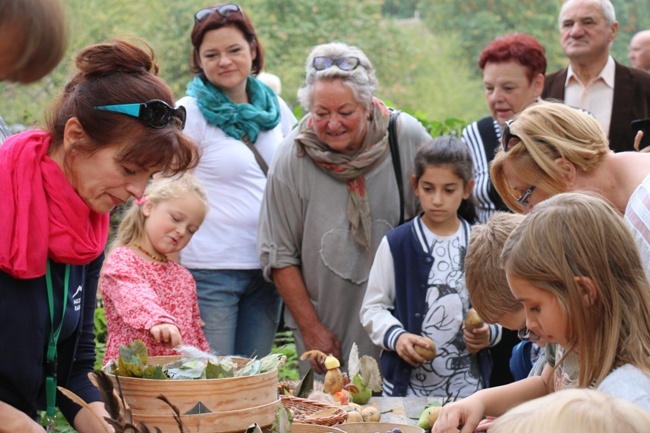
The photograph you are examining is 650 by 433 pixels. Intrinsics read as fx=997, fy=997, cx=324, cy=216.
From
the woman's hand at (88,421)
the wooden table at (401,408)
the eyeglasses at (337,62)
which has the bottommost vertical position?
the wooden table at (401,408)

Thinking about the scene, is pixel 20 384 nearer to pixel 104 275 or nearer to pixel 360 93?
pixel 104 275

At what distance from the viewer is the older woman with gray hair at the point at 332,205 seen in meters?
4.66

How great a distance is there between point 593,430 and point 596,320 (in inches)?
31.5

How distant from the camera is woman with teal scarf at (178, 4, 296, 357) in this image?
476cm

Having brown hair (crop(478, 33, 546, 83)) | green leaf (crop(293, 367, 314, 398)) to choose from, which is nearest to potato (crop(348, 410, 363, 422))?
green leaf (crop(293, 367, 314, 398))

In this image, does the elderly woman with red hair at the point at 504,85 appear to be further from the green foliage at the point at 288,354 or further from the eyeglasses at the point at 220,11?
the green foliage at the point at 288,354

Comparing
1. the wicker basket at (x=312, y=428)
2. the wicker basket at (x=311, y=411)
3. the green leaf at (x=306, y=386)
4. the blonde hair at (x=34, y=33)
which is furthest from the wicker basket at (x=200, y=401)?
the blonde hair at (x=34, y=33)

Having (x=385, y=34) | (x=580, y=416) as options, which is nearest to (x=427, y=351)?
(x=580, y=416)

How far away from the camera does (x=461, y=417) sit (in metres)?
2.93

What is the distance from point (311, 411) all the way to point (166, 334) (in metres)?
0.75

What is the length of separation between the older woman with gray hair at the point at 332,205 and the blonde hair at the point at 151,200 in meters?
0.50

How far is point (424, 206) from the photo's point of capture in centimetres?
453

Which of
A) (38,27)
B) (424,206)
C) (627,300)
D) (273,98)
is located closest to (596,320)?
(627,300)

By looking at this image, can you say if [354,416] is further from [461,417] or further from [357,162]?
[357,162]
